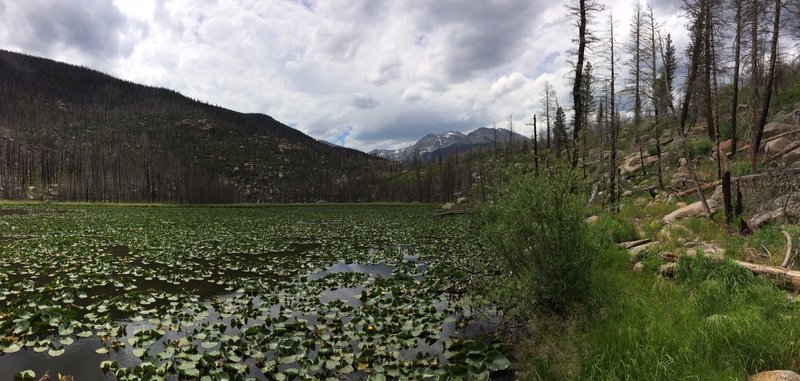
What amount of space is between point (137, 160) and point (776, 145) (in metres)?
141

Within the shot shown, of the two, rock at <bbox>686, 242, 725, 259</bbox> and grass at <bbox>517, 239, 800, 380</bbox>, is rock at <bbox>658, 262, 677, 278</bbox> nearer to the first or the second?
rock at <bbox>686, 242, 725, 259</bbox>

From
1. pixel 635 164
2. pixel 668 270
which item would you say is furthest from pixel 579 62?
pixel 635 164

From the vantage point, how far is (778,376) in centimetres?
421

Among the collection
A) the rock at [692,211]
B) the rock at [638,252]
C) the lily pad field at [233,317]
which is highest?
the rock at [692,211]

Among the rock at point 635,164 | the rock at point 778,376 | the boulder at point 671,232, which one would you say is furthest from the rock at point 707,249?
the rock at point 635,164

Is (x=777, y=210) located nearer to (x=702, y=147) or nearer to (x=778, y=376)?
(x=778, y=376)

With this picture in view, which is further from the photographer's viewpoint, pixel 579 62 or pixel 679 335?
pixel 579 62

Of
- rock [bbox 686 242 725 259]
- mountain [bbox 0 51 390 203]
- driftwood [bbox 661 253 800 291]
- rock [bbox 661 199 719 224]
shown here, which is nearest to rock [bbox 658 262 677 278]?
rock [bbox 686 242 725 259]

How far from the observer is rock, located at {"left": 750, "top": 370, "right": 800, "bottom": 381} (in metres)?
4.14

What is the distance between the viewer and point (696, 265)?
8219 millimetres

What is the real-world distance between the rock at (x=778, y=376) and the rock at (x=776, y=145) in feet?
60.9

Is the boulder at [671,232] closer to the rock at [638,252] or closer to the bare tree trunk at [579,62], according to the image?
the rock at [638,252]

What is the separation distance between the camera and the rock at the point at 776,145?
17.7 m

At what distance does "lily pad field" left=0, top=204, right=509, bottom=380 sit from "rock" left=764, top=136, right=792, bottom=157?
16.0 m
